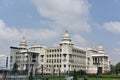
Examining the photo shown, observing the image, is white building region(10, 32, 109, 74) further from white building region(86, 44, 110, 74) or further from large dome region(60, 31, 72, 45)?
white building region(86, 44, 110, 74)

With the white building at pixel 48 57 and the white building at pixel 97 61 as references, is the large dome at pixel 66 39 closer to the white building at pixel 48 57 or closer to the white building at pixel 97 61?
the white building at pixel 48 57

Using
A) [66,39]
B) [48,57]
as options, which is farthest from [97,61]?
[48,57]

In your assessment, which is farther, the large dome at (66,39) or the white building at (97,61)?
the white building at (97,61)

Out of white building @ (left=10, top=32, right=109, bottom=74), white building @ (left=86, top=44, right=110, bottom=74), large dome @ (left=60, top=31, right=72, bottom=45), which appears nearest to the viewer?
white building @ (left=10, top=32, right=109, bottom=74)

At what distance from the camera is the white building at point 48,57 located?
114812 millimetres

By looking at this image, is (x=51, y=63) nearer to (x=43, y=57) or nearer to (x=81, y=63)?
(x=43, y=57)

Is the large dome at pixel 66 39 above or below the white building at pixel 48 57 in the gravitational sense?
above

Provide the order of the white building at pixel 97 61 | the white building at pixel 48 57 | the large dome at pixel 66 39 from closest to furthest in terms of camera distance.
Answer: the white building at pixel 48 57, the large dome at pixel 66 39, the white building at pixel 97 61

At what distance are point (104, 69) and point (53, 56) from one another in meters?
28.4

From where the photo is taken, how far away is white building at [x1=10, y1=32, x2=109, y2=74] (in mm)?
114812

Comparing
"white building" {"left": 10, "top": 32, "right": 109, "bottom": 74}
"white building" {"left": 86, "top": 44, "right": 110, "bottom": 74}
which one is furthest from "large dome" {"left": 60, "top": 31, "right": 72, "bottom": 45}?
"white building" {"left": 86, "top": 44, "right": 110, "bottom": 74}

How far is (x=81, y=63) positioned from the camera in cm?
12812

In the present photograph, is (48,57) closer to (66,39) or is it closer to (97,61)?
(66,39)

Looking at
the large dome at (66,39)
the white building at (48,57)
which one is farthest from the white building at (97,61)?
the large dome at (66,39)
